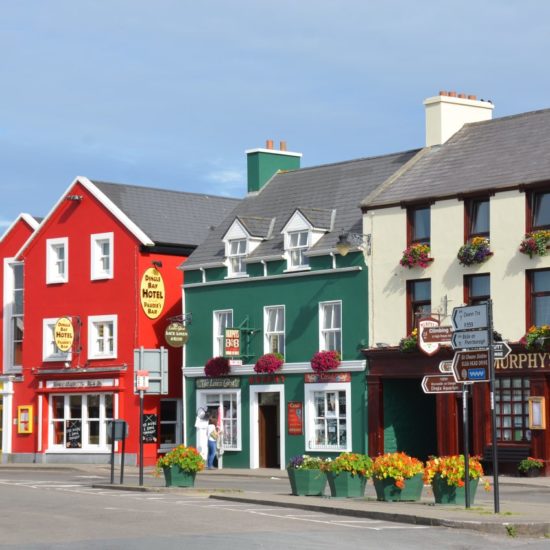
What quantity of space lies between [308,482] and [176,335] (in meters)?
19.5

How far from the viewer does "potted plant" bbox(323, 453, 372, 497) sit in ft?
86.2

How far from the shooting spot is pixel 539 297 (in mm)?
37406

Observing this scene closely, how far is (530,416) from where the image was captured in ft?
121

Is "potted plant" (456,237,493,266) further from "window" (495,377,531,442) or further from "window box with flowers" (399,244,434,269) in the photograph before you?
"window" (495,377,531,442)

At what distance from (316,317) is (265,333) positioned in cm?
245

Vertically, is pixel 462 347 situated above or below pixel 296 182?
below

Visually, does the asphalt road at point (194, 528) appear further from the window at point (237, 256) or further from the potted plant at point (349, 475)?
the window at point (237, 256)

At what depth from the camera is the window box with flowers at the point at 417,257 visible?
39844 millimetres

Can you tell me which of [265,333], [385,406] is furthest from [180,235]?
[385,406]

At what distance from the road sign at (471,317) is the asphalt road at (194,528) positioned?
3.59 m

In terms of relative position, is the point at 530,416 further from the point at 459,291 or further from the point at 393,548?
the point at 393,548

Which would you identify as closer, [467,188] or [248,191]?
[467,188]

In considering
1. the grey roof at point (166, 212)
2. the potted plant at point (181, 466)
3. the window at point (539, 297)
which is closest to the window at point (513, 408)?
the window at point (539, 297)

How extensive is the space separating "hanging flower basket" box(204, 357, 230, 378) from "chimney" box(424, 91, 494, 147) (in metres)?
9.84
